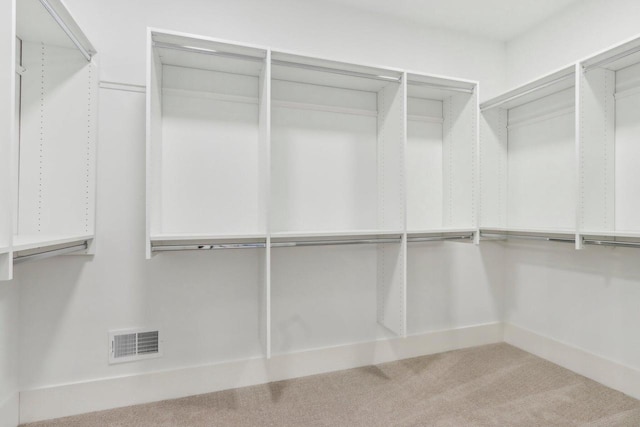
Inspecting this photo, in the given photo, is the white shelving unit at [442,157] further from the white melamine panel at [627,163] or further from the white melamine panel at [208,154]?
the white melamine panel at [208,154]

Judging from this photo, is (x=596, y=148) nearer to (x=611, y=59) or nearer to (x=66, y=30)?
(x=611, y=59)

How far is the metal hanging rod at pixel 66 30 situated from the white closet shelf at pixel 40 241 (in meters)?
0.91

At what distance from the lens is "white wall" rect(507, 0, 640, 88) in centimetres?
207

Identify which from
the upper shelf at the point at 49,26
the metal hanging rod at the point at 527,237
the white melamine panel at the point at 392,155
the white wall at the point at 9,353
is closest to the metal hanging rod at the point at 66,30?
the upper shelf at the point at 49,26

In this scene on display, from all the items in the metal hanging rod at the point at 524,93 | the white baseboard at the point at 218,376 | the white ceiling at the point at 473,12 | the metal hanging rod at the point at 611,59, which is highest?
the white ceiling at the point at 473,12

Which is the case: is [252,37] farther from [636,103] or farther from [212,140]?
[636,103]

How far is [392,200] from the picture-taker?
2191 millimetres

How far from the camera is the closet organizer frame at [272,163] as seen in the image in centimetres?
172

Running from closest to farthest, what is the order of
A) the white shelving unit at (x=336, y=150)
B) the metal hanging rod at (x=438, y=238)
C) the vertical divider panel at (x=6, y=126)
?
the vertical divider panel at (x=6, y=126), the white shelving unit at (x=336, y=150), the metal hanging rod at (x=438, y=238)

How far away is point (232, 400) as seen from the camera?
1966 millimetres

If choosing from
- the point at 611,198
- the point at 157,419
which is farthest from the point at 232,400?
the point at 611,198

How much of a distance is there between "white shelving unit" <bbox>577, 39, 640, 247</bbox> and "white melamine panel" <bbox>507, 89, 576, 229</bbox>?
9.9 inches

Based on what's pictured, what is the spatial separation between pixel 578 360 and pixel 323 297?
1.73 meters

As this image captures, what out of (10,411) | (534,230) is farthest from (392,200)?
(10,411)
